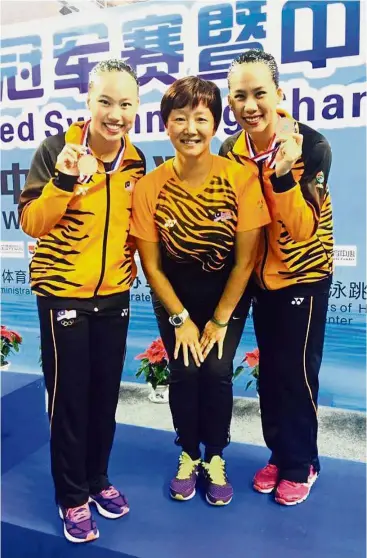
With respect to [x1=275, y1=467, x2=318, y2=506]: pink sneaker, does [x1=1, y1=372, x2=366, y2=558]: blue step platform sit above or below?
below

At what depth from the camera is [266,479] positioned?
195 centimetres

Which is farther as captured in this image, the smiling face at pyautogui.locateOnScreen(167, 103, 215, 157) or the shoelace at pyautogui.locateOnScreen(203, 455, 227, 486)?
the shoelace at pyautogui.locateOnScreen(203, 455, 227, 486)

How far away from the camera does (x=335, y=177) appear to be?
3.00 meters

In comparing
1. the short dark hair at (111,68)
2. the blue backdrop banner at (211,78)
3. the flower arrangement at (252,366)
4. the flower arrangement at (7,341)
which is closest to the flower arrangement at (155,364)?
the blue backdrop banner at (211,78)

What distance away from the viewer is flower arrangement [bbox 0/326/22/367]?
140 inches

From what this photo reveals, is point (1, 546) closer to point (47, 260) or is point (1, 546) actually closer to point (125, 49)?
point (47, 260)

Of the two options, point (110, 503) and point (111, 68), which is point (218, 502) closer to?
point (110, 503)

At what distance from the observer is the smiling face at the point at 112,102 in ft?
5.02

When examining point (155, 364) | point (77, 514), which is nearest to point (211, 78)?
point (155, 364)

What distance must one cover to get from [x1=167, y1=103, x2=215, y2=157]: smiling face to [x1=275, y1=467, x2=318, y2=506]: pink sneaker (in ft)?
3.91

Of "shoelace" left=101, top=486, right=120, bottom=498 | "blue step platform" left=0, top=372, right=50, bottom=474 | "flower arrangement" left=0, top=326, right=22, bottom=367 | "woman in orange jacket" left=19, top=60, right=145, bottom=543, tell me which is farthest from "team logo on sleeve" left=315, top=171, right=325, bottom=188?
"flower arrangement" left=0, top=326, right=22, bottom=367

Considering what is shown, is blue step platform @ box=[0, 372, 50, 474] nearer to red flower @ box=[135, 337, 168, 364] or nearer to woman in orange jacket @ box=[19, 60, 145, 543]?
woman in orange jacket @ box=[19, 60, 145, 543]

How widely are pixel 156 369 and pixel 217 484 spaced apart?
1585 millimetres

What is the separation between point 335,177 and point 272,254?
4.81 feet
